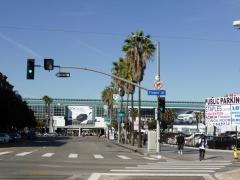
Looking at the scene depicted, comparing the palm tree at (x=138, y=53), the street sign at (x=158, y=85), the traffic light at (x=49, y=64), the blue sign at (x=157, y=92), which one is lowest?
the blue sign at (x=157, y=92)

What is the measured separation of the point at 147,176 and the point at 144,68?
36.6 m

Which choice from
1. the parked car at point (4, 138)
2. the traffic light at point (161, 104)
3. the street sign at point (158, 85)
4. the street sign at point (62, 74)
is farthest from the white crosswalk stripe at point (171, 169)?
the parked car at point (4, 138)

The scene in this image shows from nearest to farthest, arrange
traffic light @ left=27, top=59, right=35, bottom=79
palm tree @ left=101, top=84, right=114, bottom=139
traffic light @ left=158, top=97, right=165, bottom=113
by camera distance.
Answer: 1. traffic light @ left=27, top=59, right=35, bottom=79
2. traffic light @ left=158, top=97, right=165, bottom=113
3. palm tree @ left=101, top=84, right=114, bottom=139

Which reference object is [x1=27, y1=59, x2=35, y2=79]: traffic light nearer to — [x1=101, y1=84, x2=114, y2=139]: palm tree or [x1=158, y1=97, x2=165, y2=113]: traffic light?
[x1=158, y1=97, x2=165, y2=113]: traffic light

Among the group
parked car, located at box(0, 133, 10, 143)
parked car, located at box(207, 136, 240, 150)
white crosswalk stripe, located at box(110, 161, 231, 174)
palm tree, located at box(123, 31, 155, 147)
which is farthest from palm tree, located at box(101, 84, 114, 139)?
white crosswalk stripe, located at box(110, 161, 231, 174)

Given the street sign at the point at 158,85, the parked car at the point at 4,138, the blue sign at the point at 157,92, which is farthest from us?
the parked car at the point at 4,138

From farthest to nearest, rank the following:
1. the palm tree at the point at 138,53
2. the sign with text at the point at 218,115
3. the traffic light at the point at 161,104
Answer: the palm tree at the point at 138,53 < the sign with text at the point at 218,115 < the traffic light at the point at 161,104

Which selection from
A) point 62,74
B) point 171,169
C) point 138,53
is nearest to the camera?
point 171,169

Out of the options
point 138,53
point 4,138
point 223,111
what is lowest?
point 4,138

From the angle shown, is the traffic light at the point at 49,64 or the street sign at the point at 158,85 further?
the street sign at the point at 158,85

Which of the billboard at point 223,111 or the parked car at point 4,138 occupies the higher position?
the billboard at point 223,111

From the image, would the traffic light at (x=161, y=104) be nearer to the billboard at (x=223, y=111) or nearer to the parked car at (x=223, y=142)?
the billboard at (x=223, y=111)

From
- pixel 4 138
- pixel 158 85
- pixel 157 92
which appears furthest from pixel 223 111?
pixel 4 138

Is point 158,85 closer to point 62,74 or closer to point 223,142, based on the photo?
point 62,74
